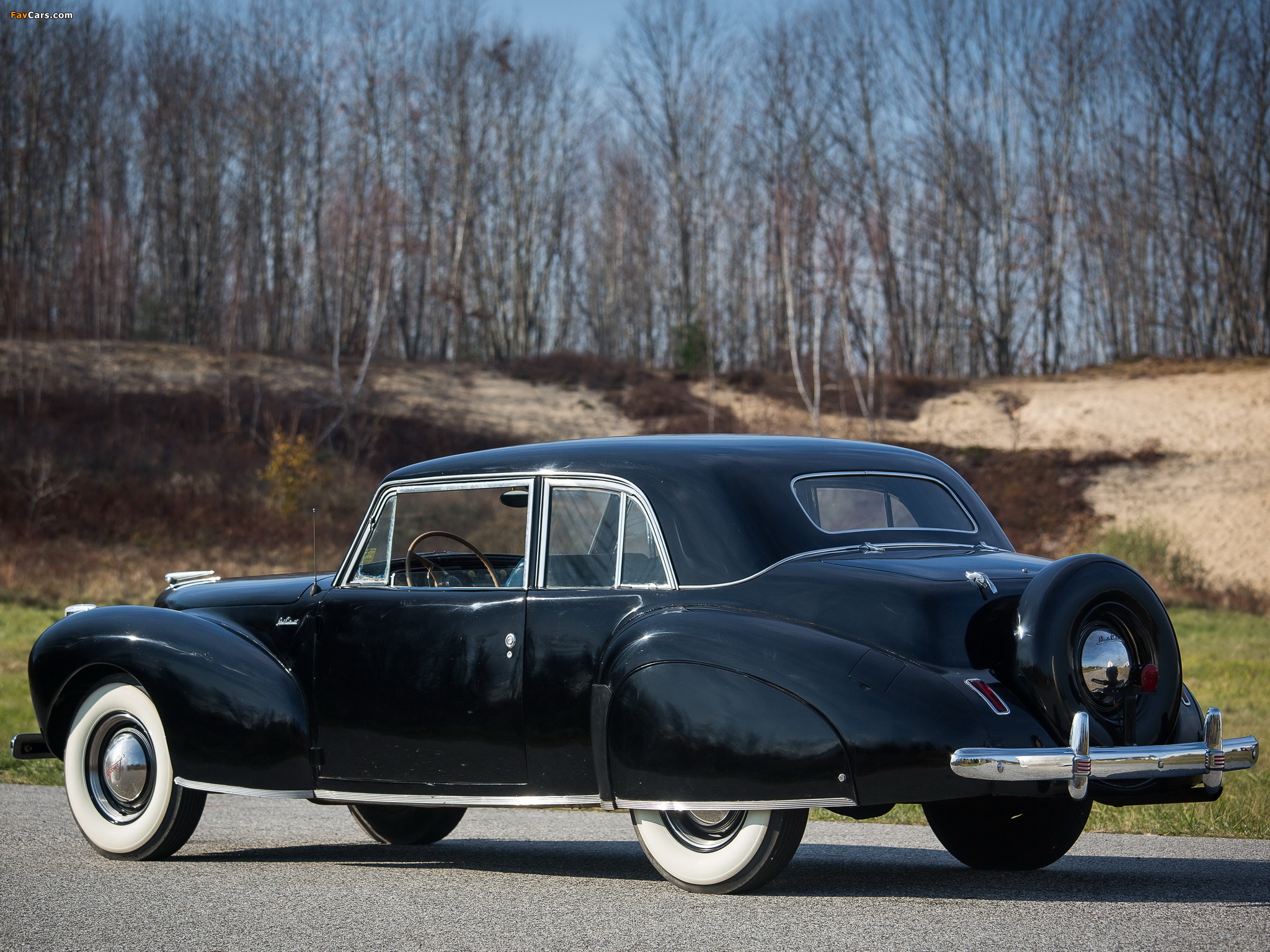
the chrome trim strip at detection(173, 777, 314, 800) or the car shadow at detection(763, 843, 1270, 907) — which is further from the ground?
the chrome trim strip at detection(173, 777, 314, 800)

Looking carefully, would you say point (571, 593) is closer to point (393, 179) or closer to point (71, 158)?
point (393, 179)

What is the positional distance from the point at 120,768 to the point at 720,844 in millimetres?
3076

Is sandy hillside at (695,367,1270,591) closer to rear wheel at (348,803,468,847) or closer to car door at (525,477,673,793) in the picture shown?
rear wheel at (348,803,468,847)

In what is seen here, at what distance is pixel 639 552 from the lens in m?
5.28

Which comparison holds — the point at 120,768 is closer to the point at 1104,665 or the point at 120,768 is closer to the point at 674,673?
the point at 674,673

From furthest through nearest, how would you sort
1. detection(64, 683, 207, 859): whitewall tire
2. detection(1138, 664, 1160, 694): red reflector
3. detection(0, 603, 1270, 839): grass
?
detection(0, 603, 1270, 839): grass < detection(64, 683, 207, 859): whitewall tire < detection(1138, 664, 1160, 694): red reflector

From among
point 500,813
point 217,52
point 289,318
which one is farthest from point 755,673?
point 217,52

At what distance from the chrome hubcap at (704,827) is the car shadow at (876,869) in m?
0.28

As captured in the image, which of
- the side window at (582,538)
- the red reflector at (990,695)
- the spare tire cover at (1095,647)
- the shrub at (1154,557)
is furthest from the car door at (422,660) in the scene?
the shrub at (1154,557)

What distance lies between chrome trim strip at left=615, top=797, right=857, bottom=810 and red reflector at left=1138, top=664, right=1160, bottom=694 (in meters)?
1.20

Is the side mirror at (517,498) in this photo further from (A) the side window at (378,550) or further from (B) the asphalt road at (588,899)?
(B) the asphalt road at (588,899)

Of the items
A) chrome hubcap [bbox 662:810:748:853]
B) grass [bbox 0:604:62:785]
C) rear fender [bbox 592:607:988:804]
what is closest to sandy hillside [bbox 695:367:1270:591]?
grass [bbox 0:604:62:785]

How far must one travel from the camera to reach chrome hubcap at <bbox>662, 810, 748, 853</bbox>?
4883 millimetres

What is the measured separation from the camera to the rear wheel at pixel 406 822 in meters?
6.84
